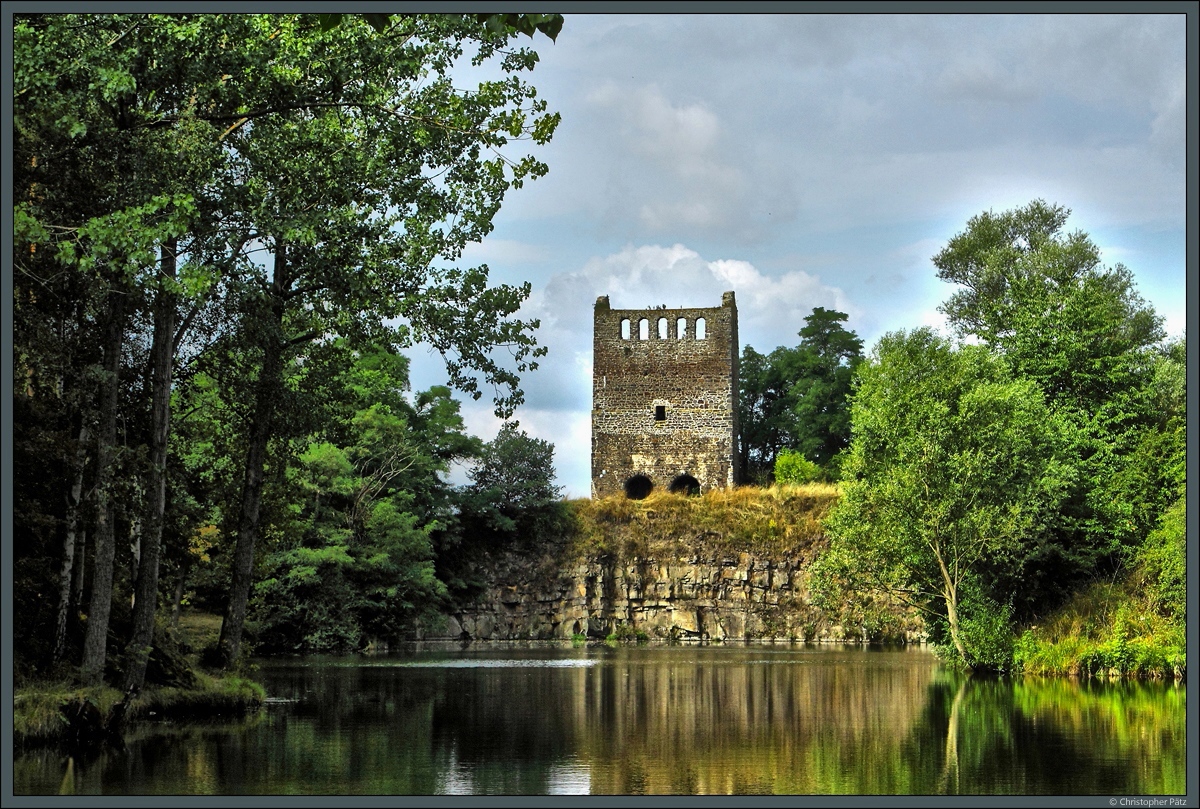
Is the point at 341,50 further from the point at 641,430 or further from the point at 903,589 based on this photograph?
the point at 641,430

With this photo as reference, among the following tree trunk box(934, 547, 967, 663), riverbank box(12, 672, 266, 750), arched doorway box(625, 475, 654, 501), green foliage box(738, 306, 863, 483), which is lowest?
riverbank box(12, 672, 266, 750)

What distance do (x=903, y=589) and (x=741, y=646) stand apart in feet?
39.5

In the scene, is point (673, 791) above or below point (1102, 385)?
below

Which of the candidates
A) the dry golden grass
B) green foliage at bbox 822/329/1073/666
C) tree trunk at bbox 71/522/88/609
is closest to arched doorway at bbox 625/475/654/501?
the dry golden grass

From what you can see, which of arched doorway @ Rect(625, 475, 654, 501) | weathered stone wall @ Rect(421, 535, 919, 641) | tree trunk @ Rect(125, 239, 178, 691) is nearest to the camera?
tree trunk @ Rect(125, 239, 178, 691)

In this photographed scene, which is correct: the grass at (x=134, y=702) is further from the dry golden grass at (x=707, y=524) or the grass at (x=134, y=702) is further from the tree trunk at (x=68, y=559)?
the dry golden grass at (x=707, y=524)

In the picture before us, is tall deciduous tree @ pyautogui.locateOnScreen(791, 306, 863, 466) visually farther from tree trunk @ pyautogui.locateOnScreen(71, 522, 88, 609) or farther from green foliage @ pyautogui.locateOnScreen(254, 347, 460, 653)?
tree trunk @ pyautogui.locateOnScreen(71, 522, 88, 609)

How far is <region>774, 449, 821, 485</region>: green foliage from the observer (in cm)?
5416

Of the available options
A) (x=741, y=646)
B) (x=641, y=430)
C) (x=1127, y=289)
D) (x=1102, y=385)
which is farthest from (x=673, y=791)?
(x=641, y=430)

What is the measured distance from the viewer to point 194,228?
57.1 ft

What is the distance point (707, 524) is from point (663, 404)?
30.3 feet

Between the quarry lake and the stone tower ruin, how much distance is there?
28025 mm

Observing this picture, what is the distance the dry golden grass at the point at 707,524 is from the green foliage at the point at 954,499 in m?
16.4

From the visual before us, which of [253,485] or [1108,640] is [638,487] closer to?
[1108,640]
